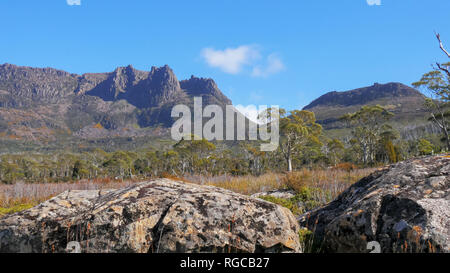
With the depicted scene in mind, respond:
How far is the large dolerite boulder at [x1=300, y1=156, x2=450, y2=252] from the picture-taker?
2779mm

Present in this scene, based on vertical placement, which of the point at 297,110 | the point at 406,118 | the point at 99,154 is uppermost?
the point at 406,118

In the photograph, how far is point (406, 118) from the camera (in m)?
163

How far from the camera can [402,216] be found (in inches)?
121

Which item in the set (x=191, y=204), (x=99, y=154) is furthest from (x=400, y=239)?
(x=99, y=154)

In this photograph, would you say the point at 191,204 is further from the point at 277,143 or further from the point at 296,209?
the point at 277,143

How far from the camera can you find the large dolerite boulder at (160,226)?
2832mm

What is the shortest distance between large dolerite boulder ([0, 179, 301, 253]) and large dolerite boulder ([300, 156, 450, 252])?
634mm

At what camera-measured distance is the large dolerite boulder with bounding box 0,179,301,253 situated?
9.29ft

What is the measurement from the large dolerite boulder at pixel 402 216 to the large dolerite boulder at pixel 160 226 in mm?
634

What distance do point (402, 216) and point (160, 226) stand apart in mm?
2690

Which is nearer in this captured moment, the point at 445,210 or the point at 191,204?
the point at 445,210

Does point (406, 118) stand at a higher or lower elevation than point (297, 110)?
higher

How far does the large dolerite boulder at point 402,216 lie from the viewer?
278 centimetres

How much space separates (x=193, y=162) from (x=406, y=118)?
163549 millimetres
